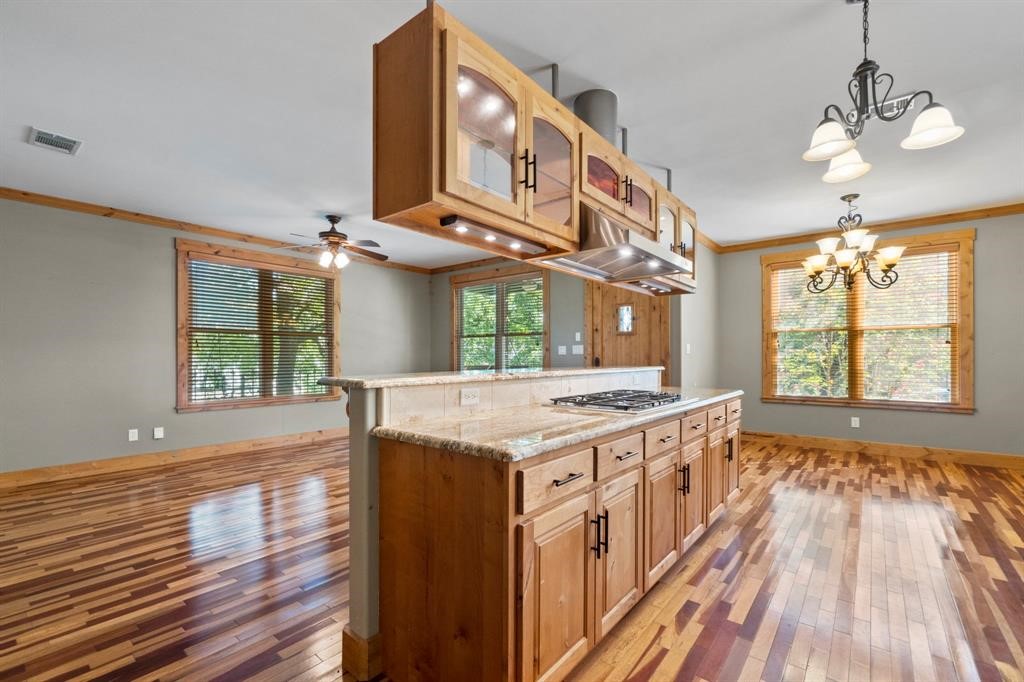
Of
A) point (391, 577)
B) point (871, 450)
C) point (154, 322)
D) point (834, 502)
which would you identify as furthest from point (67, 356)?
point (871, 450)

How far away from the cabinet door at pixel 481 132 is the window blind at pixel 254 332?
15.8 feet

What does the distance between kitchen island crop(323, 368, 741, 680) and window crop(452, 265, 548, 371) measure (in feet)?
13.5

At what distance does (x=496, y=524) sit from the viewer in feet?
4.54

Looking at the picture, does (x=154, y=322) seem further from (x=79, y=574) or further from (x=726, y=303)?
(x=726, y=303)

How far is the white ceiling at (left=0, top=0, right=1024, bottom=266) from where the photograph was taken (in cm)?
196

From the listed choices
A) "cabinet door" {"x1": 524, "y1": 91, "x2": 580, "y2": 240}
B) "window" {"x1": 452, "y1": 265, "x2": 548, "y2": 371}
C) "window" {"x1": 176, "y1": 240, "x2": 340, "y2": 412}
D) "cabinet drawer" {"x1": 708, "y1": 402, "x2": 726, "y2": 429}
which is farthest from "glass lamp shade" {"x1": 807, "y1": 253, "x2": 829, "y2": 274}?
"window" {"x1": 176, "y1": 240, "x2": 340, "y2": 412}

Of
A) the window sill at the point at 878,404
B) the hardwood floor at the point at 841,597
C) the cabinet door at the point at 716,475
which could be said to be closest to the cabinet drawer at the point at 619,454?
the hardwood floor at the point at 841,597

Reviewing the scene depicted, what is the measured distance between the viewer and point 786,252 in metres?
5.79

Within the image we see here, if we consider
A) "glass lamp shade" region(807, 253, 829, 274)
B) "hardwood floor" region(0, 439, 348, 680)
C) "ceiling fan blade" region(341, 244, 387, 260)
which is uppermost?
"ceiling fan blade" region(341, 244, 387, 260)

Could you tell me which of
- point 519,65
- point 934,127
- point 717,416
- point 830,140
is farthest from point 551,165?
point 717,416

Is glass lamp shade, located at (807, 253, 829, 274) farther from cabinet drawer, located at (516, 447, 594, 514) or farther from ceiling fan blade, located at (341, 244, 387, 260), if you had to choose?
ceiling fan blade, located at (341, 244, 387, 260)

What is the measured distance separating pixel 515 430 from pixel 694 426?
144 cm

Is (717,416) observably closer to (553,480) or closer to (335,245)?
(553,480)

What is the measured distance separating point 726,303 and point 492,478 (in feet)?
19.0
